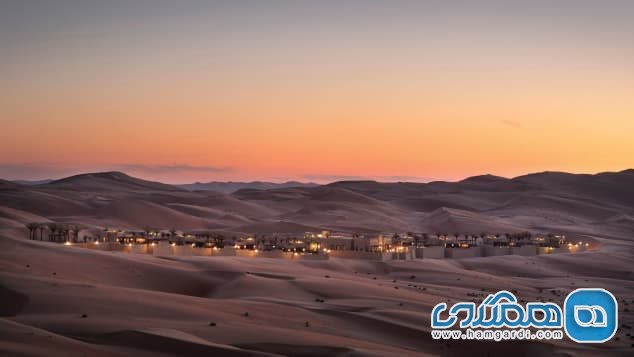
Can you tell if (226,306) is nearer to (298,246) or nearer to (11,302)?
(11,302)

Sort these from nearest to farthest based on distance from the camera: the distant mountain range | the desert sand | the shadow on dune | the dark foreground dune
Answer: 1. the dark foreground dune
2. the desert sand
3. the shadow on dune
4. the distant mountain range

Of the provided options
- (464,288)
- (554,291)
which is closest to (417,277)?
(464,288)

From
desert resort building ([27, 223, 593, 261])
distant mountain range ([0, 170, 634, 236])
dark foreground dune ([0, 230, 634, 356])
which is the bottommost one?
dark foreground dune ([0, 230, 634, 356])

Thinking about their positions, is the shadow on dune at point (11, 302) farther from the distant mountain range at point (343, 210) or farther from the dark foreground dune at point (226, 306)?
the distant mountain range at point (343, 210)

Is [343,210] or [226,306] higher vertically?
[343,210]

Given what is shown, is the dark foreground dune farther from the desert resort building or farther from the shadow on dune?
Result: the desert resort building

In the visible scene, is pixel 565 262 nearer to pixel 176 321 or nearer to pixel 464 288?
Result: pixel 464 288

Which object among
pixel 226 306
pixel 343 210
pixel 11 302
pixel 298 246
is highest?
pixel 343 210

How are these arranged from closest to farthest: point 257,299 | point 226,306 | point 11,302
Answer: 1. point 11,302
2. point 226,306
3. point 257,299

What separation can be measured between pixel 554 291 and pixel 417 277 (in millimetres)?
8417

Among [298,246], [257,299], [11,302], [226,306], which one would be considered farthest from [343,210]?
[11,302]

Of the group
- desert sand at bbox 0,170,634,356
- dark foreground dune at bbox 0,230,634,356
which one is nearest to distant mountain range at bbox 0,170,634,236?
desert sand at bbox 0,170,634,356

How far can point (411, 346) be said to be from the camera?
25031 mm

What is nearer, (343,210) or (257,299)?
(257,299)
